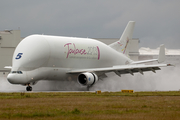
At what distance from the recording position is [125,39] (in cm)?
5897

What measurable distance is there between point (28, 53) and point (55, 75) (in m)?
4.88

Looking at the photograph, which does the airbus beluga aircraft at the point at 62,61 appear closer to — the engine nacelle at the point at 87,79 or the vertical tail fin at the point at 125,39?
the engine nacelle at the point at 87,79

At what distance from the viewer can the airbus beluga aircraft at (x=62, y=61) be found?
137 ft

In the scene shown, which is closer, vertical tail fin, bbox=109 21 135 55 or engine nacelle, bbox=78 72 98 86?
engine nacelle, bbox=78 72 98 86

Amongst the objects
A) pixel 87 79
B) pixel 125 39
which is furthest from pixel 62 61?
pixel 125 39

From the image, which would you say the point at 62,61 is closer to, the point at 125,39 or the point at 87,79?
the point at 87,79

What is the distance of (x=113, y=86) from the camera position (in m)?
50.9

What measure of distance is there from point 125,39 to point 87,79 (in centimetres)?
1625

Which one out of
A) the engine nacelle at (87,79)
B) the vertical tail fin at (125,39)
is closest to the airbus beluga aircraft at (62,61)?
the engine nacelle at (87,79)

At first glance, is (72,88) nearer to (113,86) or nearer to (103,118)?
(113,86)

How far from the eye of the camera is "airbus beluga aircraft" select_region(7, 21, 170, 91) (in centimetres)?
4181

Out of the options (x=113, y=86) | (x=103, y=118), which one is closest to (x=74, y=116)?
(x=103, y=118)

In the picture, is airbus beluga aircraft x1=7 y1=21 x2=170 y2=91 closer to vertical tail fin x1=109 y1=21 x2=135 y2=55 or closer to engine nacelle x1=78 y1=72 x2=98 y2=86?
engine nacelle x1=78 y1=72 x2=98 y2=86

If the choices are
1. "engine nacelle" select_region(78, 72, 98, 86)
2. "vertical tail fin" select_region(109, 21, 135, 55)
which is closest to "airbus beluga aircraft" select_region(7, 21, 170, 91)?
"engine nacelle" select_region(78, 72, 98, 86)
